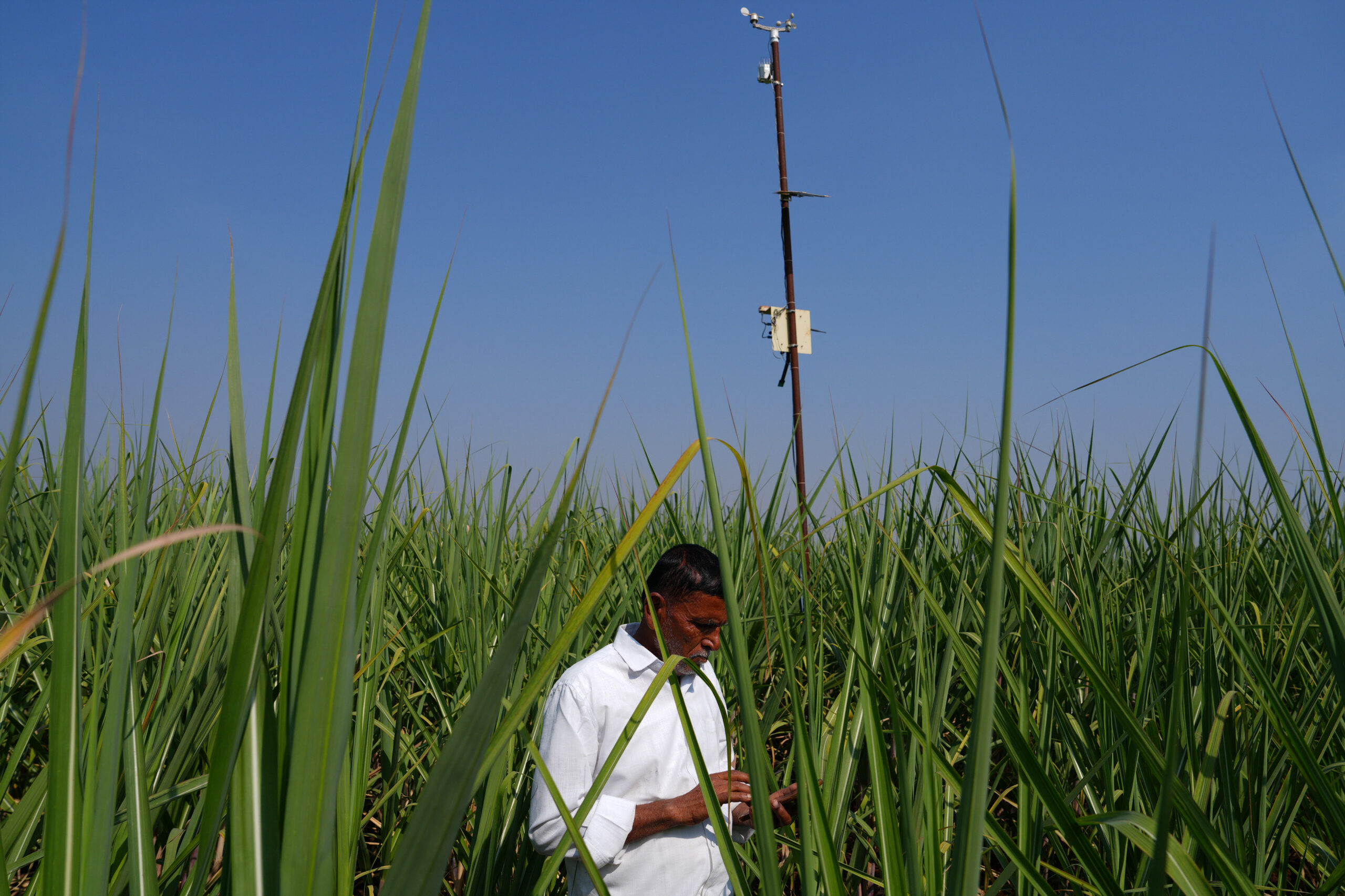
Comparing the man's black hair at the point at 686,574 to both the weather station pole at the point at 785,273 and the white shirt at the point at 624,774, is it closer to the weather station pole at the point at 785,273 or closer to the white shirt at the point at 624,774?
the white shirt at the point at 624,774

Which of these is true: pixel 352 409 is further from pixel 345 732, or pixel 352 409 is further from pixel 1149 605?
pixel 1149 605

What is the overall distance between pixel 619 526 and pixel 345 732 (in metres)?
3.98

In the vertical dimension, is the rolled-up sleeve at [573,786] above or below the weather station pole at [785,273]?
below

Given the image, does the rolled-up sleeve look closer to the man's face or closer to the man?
the man

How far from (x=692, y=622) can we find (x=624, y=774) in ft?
1.32

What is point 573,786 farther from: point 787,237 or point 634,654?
point 787,237

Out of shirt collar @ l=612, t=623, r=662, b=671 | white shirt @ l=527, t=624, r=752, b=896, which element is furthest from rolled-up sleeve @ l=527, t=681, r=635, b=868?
shirt collar @ l=612, t=623, r=662, b=671

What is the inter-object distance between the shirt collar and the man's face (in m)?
0.06

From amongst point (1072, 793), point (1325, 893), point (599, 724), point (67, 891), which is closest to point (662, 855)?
point (599, 724)

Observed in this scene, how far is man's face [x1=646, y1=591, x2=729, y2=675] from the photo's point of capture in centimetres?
198

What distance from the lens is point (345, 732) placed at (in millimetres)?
511

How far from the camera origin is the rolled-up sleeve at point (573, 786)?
1721mm

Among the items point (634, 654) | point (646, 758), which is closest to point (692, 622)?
point (634, 654)

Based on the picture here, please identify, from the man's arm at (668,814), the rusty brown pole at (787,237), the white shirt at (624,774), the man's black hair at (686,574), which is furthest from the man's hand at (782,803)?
the rusty brown pole at (787,237)
